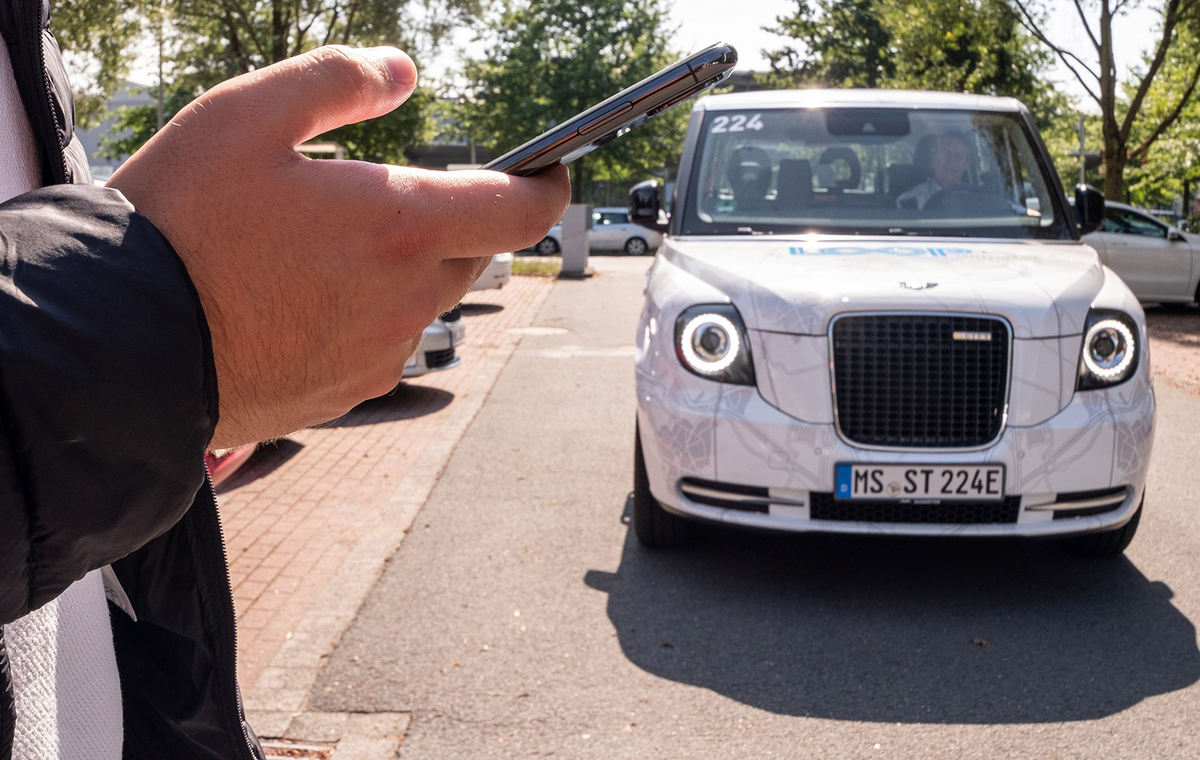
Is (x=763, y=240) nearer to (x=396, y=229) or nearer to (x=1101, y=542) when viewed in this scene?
(x=1101, y=542)

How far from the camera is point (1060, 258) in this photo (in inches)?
186

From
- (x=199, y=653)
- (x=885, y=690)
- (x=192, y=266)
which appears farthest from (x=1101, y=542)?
(x=192, y=266)

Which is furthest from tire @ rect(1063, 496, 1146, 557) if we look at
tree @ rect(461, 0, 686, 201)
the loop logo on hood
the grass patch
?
tree @ rect(461, 0, 686, 201)

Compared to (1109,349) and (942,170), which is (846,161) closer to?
(942,170)

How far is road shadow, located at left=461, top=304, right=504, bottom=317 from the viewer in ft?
52.5

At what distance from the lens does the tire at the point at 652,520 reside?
4750 millimetres

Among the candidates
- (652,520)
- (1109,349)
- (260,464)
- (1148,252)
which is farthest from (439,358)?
(1148,252)

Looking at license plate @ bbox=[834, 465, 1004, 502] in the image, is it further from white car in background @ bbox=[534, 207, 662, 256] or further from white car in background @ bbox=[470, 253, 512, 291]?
white car in background @ bbox=[534, 207, 662, 256]

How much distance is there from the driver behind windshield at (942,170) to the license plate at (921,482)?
1.76m

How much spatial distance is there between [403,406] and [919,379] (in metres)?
5.51

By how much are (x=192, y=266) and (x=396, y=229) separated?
0.47 ft

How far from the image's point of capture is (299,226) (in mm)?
777

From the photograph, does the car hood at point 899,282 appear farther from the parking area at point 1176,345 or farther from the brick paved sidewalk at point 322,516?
the parking area at point 1176,345

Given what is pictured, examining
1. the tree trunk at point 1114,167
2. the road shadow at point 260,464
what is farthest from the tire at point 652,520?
the tree trunk at point 1114,167
